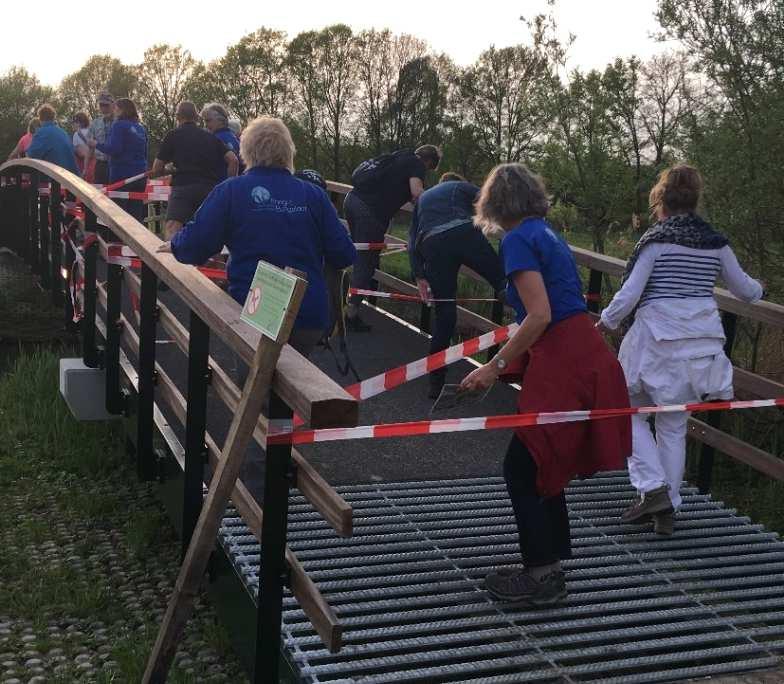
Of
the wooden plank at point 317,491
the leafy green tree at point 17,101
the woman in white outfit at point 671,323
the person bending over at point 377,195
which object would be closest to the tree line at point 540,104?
the leafy green tree at point 17,101

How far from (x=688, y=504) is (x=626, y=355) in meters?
0.93

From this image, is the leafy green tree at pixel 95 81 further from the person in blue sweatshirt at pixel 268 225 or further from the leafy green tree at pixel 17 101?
the person in blue sweatshirt at pixel 268 225

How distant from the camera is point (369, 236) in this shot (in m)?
8.70

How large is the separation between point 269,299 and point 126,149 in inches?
335

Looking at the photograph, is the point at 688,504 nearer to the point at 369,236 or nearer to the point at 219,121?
the point at 369,236

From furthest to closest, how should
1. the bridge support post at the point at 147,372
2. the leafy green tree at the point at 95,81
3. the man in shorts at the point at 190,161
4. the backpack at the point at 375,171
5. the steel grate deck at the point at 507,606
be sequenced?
the leafy green tree at the point at 95,81 < the man in shorts at the point at 190,161 < the backpack at the point at 375,171 < the bridge support post at the point at 147,372 < the steel grate deck at the point at 507,606

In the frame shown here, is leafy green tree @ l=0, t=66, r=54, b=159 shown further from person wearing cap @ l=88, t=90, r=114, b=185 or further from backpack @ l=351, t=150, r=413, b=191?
backpack @ l=351, t=150, r=413, b=191

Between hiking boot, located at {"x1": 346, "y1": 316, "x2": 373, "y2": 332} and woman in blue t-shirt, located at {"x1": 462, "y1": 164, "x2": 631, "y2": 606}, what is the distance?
4.77m

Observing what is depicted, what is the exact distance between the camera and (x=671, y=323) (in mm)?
4730

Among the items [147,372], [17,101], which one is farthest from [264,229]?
[17,101]

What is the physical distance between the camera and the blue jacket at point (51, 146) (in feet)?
40.3

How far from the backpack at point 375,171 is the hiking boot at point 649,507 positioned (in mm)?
4041

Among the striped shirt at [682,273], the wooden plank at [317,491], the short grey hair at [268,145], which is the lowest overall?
the wooden plank at [317,491]

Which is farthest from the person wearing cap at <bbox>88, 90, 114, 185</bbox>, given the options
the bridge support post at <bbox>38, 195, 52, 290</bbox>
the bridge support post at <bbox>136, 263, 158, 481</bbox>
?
the bridge support post at <bbox>136, 263, 158, 481</bbox>
